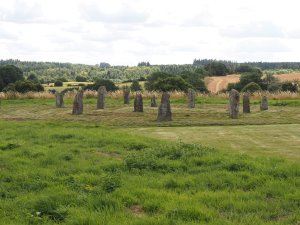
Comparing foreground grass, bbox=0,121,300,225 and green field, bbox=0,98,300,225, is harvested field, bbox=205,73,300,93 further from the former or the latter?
foreground grass, bbox=0,121,300,225

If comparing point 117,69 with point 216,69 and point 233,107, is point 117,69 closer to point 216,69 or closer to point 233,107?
point 216,69

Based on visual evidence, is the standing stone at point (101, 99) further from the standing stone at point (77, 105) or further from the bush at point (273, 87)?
the bush at point (273, 87)

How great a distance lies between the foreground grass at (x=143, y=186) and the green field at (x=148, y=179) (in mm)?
18

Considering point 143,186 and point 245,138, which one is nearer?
point 143,186

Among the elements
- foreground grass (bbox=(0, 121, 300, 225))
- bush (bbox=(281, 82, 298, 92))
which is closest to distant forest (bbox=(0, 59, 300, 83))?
bush (bbox=(281, 82, 298, 92))

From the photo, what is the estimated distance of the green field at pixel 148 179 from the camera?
756 centimetres

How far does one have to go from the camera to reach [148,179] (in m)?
9.91

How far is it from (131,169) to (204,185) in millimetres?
2099

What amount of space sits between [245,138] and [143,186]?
24.3ft

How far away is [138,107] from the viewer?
28906 mm

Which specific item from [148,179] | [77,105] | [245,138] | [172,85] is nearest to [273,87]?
[172,85]

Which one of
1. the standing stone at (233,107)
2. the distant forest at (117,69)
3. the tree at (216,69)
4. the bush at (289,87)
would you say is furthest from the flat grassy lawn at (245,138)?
the distant forest at (117,69)

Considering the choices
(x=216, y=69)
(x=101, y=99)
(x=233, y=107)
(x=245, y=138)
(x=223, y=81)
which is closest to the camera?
(x=245, y=138)

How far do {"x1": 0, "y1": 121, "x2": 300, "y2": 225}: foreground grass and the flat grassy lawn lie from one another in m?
1.40
